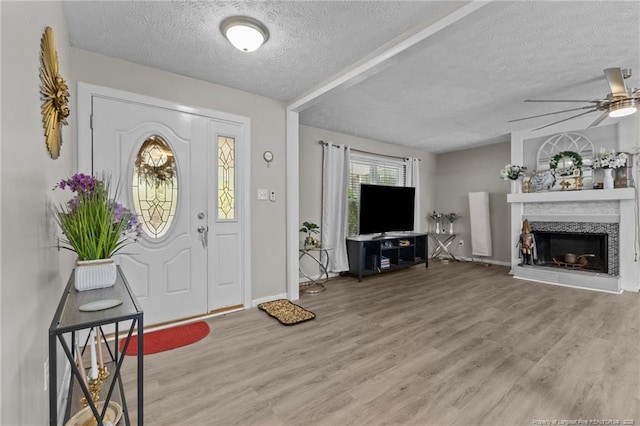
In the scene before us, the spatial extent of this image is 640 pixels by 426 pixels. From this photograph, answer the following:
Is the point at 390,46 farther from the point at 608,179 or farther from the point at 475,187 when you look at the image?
the point at 475,187

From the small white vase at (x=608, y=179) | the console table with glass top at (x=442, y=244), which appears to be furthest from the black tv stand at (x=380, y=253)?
the small white vase at (x=608, y=179)

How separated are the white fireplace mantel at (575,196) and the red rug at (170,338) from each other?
518 centimetres

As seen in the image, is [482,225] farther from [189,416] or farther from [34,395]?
[34,395]

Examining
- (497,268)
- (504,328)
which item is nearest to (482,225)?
(497,268)

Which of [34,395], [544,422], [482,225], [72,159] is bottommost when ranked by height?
[544,422]

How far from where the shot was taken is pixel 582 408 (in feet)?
5.37

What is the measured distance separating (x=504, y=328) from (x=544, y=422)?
132cm

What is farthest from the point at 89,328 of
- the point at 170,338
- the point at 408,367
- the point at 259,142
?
the point at 259,142

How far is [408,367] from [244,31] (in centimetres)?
271

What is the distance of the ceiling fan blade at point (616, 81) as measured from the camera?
94.3 inches

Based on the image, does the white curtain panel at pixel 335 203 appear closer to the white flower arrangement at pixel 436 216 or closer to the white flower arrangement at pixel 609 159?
the white flower arrangement at pixel 436 216

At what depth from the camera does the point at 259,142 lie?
338 centimetres

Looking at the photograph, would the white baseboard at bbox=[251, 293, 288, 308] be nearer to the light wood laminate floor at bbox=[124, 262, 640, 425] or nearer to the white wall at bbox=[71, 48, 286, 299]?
the white wall at bbox=[71, 48, 286, 299]

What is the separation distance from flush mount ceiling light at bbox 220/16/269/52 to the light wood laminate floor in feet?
7.92
